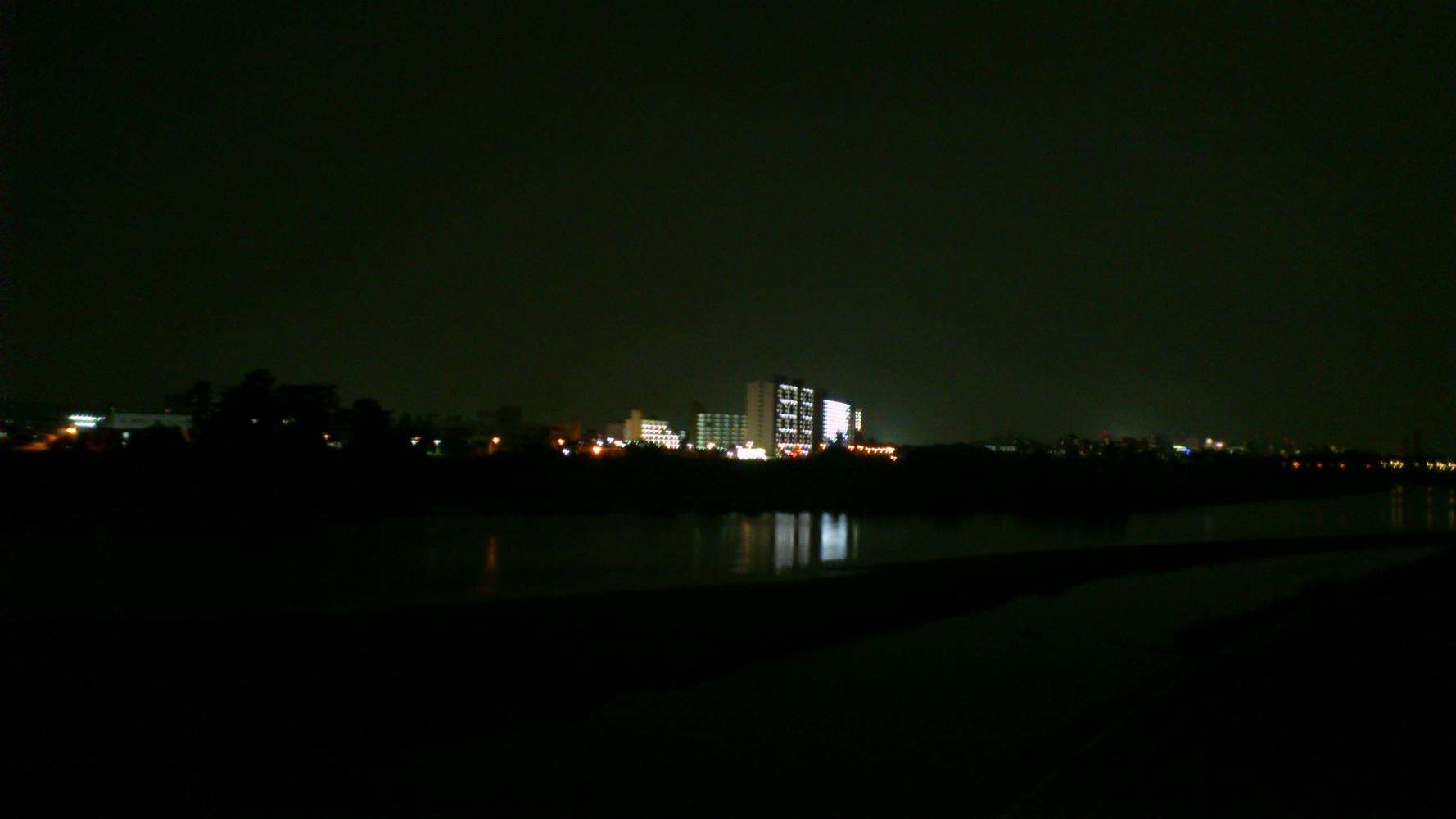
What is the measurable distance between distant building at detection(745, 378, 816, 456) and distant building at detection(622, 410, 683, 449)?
11.0 m

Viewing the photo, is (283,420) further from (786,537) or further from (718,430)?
(718,430)

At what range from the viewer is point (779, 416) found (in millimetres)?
114625

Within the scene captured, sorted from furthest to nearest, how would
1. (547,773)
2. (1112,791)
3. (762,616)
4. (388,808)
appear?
(762,616)
(547,773)
(388,808)
(1112,791)

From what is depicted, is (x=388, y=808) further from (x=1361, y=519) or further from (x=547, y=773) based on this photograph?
(x=1361, y=519)

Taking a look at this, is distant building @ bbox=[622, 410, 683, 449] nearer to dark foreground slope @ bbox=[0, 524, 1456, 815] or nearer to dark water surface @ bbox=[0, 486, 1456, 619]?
dark water surface @ bbox=[0, 486, 1456, 619]

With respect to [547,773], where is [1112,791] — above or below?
above

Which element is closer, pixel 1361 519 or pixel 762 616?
pixel 762 616

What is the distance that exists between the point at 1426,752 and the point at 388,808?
6.10 m

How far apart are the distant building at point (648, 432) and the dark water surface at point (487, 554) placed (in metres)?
78.7

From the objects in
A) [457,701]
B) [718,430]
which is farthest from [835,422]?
[457,701]

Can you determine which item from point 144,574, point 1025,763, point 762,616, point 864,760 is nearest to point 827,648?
point 762,616

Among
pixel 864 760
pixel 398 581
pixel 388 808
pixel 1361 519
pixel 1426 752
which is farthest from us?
pixel 1361 519

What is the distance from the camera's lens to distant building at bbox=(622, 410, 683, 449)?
399 ft

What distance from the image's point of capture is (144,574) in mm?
18344
